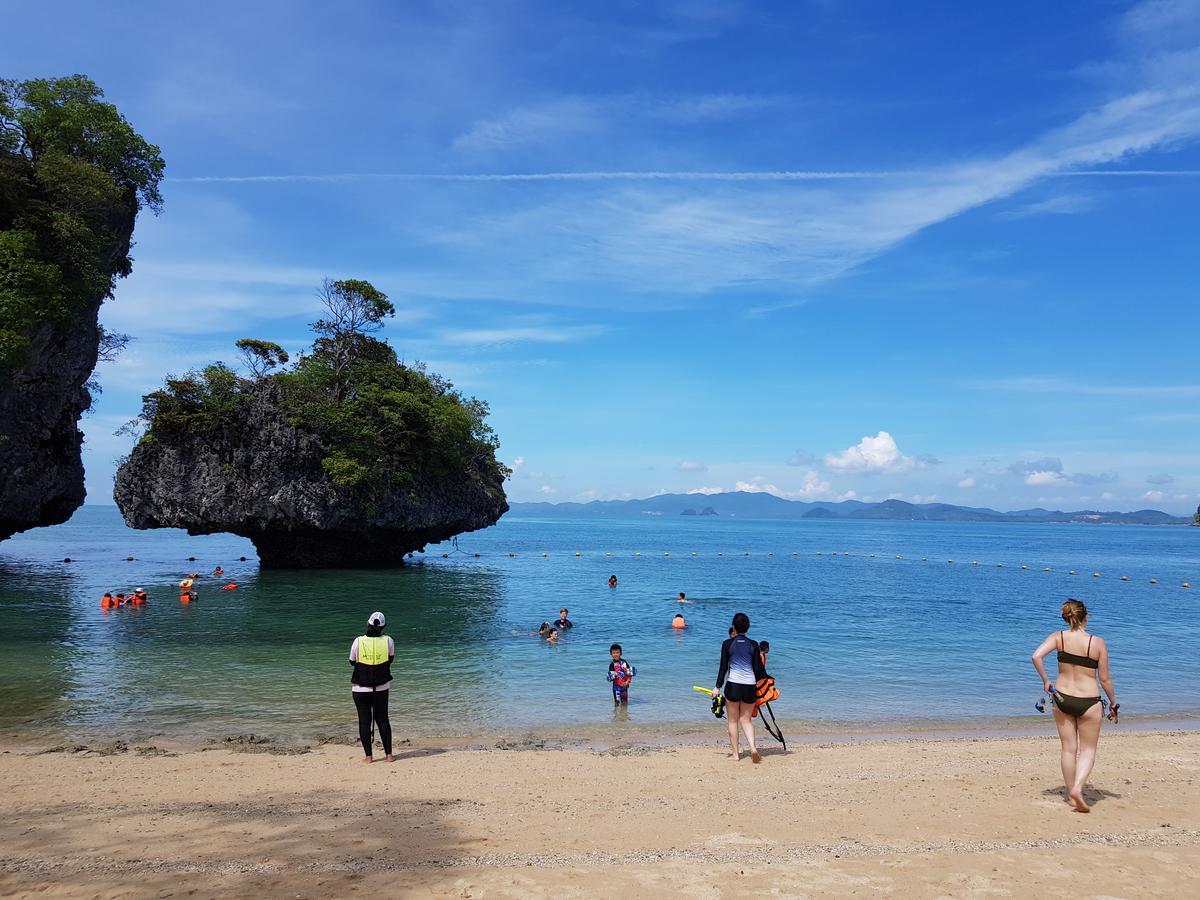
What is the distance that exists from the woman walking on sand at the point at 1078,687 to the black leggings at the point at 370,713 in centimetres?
822

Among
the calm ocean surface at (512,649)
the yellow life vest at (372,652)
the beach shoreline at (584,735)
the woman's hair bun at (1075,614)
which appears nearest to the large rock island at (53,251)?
the calm ocean surface at (512,649)

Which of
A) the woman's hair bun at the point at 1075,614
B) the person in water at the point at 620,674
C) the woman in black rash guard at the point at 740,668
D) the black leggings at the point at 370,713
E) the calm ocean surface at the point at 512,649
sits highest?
the woman's hair bun at the point at 1075,614

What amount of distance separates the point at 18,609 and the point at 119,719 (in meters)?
20.8

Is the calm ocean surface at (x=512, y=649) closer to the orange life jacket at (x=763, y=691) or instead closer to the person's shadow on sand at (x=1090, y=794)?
the orange life jacket at (x=763, y=691)

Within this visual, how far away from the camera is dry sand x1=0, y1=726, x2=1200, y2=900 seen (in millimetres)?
6117

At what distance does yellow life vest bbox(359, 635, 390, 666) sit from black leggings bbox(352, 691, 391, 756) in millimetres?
457

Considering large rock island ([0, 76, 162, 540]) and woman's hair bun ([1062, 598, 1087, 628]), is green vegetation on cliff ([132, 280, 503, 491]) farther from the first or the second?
woman's hair bun ([1062, 598, 1087, 628])

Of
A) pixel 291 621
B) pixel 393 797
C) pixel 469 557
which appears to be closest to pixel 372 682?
pixel 393 797

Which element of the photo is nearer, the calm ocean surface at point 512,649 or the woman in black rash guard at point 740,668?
the woman in black rash guard at point 740,668

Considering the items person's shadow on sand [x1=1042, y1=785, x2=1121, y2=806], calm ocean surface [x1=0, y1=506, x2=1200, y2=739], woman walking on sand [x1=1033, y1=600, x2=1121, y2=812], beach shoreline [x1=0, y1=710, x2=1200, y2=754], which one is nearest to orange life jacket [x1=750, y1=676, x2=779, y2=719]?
beach shoreline [x1=0, y1=710, x2=1200, y2=754]

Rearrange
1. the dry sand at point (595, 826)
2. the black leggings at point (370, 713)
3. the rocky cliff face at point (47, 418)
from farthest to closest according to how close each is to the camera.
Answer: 1. the rocky cliff face at point (47, 418)
2. the black leggings at point (370, 713)
3. the dry sand at point (595, 826)

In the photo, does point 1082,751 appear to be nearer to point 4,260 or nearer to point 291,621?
point 291,621

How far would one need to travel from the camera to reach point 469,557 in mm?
66750

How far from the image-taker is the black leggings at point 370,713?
10.4m
